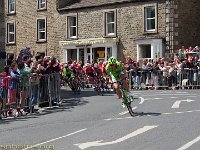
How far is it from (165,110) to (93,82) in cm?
977

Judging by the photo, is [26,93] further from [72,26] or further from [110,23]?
[72,26]

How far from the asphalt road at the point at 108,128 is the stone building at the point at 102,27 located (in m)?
20.2

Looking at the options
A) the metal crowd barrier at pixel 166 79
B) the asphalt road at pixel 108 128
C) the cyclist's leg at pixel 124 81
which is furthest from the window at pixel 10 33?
the cyclist's leg at pixel 124 81

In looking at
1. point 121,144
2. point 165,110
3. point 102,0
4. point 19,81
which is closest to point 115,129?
point 121,144

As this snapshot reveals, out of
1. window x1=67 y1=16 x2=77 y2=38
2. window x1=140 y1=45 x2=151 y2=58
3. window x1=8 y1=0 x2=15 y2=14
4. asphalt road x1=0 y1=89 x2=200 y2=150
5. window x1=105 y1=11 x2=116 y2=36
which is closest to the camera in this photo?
asphalt road x1=0 y1=89 x2=200 y2=150

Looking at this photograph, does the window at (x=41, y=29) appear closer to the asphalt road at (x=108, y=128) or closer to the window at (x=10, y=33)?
the window at (x=10, y=33)

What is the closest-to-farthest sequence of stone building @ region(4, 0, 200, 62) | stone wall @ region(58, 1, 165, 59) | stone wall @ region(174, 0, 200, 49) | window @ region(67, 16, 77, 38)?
1. stone building @ region(4, 0, 200, 62)
2. stone wall @ region(174, 0, 200, 49)
3. stone wall @ region(58, 1, 165, 59)
4. window @ region(67, 16, 77, 38)

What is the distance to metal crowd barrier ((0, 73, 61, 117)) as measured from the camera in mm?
17022

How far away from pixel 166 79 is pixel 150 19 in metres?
11.1

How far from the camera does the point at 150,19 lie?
131ft

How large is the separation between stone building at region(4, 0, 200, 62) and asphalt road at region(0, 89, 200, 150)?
66.2ft

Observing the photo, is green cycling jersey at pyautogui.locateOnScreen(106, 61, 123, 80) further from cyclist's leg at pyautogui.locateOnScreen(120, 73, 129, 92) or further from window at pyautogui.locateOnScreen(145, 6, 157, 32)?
window at pyautogui.locateOnScreen(145, 6, 157, 32)

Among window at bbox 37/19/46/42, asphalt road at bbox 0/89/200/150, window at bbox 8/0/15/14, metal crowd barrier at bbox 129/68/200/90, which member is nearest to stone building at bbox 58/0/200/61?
window at bbox 37/19/46/42

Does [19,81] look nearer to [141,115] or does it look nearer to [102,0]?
[141,115]
